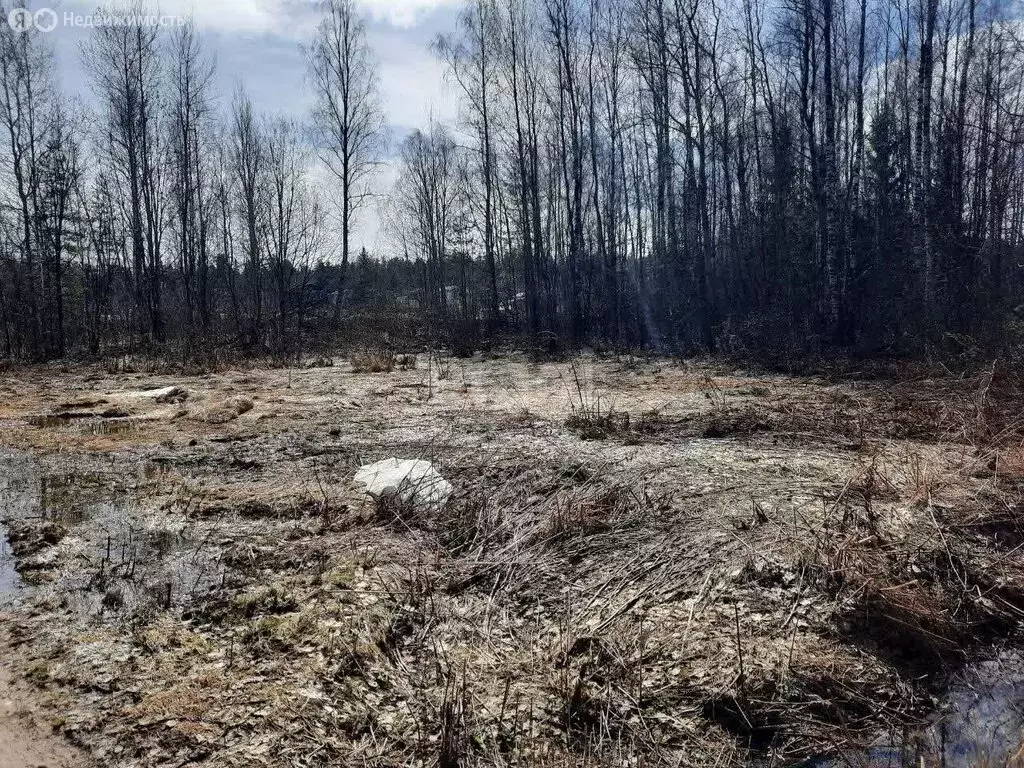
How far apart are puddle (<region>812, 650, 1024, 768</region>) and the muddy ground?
0.27ft

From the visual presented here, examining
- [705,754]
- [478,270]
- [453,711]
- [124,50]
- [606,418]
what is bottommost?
[705,754]

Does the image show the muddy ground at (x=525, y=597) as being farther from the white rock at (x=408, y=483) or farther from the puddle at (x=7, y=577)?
the white rock at (x=408, y=483)

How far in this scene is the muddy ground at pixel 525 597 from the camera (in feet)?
7.72

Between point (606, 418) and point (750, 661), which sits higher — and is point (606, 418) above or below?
above

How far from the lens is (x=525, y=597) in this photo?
131 inches

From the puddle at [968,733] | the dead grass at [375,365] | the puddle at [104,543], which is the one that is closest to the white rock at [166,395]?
the dead grass at [375,365]

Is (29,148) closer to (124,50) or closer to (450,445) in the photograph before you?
(124,50)

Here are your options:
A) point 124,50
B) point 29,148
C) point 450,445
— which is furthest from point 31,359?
point 450,445

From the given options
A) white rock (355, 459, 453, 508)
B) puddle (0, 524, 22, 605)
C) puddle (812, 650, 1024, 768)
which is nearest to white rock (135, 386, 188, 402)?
puddle (0, 524, 22, 605)

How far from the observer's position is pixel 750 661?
8.91 ft

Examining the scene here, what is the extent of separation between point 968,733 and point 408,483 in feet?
11.4

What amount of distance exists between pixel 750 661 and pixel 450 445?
14.2 ft

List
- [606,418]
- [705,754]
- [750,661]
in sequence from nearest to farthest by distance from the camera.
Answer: [705,754]
[750,661]
[606,418]

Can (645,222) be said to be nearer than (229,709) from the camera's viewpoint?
No
